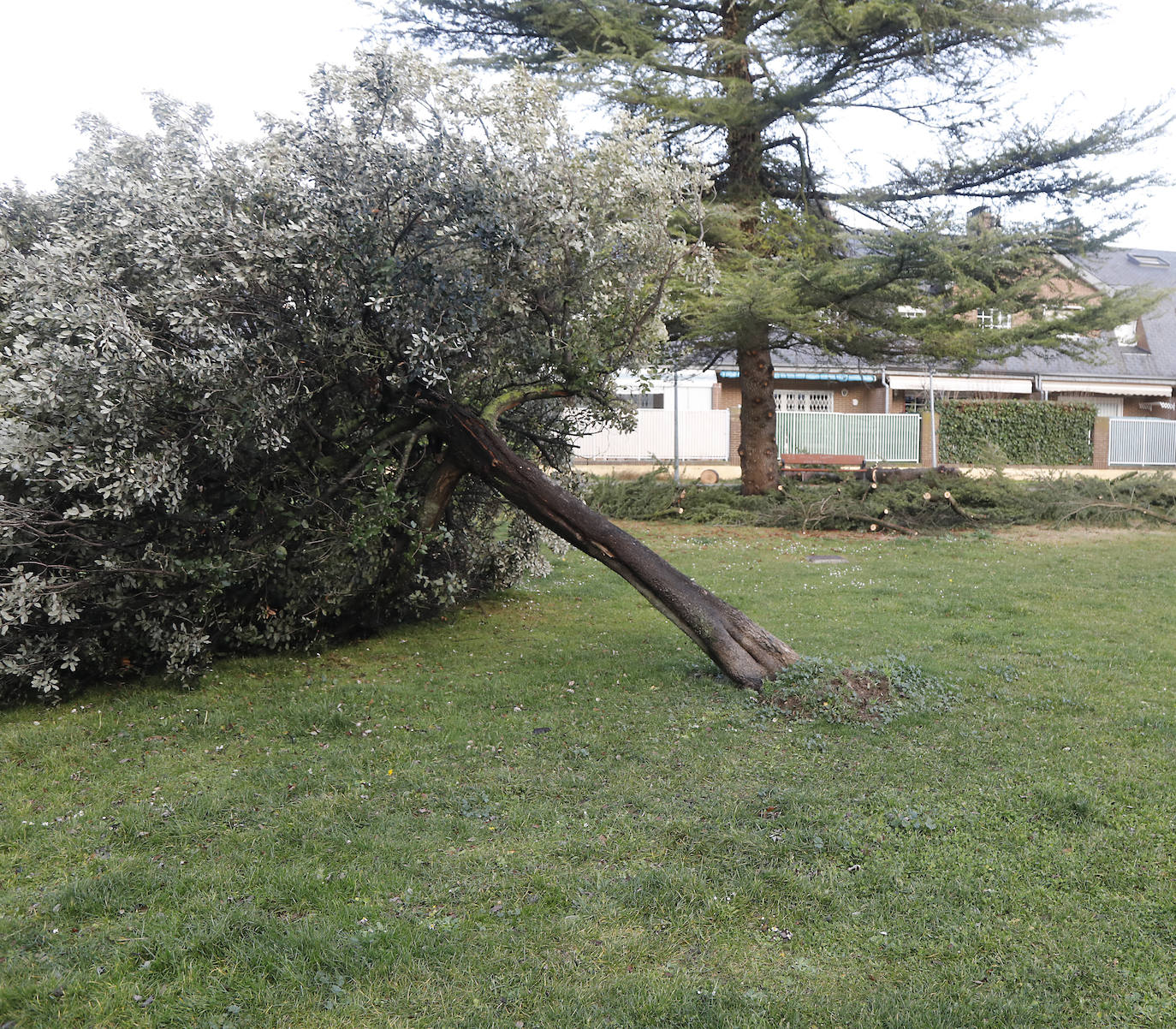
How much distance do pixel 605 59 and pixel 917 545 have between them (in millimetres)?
9453

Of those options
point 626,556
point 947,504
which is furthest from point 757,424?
point 626,556

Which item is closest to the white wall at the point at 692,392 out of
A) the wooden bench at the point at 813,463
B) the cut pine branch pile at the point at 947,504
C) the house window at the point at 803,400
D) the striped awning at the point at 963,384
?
the house window at the point at 803,400

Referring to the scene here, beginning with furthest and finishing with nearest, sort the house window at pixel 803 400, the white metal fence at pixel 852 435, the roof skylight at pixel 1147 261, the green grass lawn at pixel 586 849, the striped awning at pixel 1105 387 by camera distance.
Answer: the roof skylight at pixel 1147 261 < the striped awning at pixel 1105 387 < the house window at pixel 803 400 < the white metal fence at pixel 852 435 < the green grass lawn at pixel 586 849

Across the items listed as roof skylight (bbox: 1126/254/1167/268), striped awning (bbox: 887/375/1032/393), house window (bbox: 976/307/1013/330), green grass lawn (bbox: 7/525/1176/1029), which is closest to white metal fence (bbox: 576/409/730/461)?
striped awning (bbox: 887/375/1032/393)

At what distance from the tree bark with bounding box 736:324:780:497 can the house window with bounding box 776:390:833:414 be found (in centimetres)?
1164

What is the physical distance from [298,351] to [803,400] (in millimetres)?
24887

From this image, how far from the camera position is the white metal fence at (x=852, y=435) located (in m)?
22.4

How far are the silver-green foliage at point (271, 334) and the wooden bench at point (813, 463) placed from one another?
1212 cm

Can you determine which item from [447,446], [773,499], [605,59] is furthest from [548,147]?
[773,499]

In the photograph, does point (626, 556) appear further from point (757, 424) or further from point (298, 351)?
point (757, 424)

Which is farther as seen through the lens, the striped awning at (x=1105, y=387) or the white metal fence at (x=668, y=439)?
the striped awning at (x=1105, y=387)

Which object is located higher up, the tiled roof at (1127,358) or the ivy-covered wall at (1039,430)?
the tiled roof at (1127,358)

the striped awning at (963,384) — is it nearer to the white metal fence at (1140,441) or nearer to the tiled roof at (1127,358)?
the tiled roof at (1127,358)

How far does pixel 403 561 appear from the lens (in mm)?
7945
